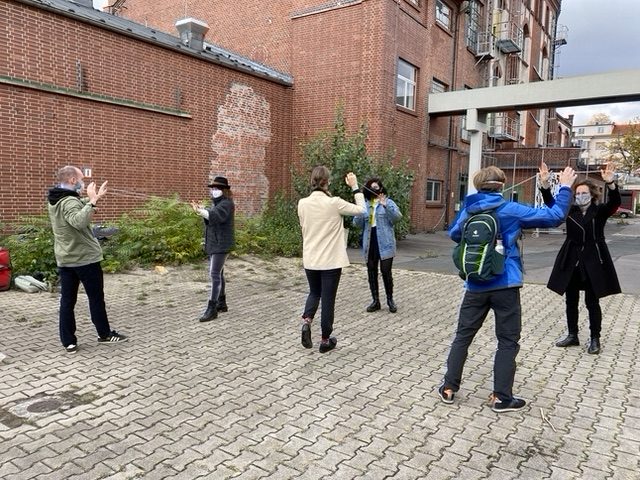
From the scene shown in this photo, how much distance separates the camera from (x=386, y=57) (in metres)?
15.5

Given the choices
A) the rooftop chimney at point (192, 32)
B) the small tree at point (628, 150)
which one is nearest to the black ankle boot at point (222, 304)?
the rooftop chimney at point (192, 32)

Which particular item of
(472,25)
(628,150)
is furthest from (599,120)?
(472,25)

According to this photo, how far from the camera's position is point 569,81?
612 inches

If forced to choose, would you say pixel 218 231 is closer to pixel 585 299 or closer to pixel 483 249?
pixel 483 249

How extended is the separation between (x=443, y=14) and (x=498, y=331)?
18.5 m

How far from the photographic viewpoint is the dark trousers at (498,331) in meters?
3.56

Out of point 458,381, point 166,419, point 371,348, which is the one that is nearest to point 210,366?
point 166,419

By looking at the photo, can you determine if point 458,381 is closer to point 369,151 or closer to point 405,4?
point 369,151

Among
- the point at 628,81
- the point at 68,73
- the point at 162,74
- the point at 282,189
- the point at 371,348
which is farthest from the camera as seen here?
the point at 282,189

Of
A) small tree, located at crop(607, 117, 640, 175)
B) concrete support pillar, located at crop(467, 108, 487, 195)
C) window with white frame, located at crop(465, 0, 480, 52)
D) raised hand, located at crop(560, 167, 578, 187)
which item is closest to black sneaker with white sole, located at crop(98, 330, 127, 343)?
raised hand, located at crop(560, 167, 578, 187)

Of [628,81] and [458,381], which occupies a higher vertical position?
[628,81]

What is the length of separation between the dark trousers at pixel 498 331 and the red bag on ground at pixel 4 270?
6.70m

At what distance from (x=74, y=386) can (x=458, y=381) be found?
121 inches

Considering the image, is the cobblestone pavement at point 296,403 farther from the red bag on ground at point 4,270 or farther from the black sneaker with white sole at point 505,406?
the red bag on ground at point 4,270
